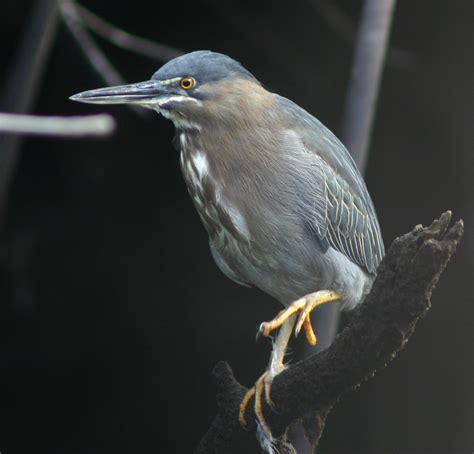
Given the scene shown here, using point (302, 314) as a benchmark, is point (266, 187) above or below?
above

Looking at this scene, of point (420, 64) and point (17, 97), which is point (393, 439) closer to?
point (420, 64)

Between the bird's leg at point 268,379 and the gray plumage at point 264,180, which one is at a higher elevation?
the gray plumage at point 264,180

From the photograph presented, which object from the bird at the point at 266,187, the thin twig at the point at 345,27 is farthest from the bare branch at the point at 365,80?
the thin twig at the point at 345,27

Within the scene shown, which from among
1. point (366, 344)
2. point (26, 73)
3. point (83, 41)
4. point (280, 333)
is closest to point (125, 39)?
point (83, 41)

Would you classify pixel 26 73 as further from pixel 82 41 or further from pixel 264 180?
pixel 264 180

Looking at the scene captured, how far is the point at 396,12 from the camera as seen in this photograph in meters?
1.54

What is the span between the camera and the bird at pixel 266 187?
3.07 ft

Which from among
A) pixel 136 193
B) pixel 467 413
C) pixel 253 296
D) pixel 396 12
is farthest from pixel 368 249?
pixel 136 193

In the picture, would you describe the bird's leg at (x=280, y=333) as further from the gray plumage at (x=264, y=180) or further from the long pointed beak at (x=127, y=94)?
the long pointed beak at (x=127, y=94)

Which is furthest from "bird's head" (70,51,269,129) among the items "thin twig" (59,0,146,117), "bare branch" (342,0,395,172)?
"thin twig" (59,0,146,117)

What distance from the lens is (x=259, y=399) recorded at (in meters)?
0.91

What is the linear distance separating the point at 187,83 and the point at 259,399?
1.25ft

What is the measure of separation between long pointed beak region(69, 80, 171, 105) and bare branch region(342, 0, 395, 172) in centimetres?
22

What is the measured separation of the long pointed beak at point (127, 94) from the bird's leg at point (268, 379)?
32cm
